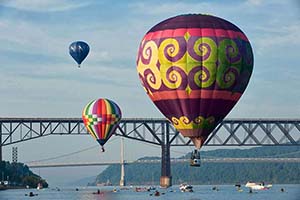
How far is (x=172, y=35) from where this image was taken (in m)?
54.8

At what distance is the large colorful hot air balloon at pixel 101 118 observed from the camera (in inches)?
3814

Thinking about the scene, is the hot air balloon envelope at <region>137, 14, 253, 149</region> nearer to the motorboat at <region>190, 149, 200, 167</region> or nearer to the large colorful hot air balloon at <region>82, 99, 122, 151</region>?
the motorboat at <region>190, 149, 200, 167</region>

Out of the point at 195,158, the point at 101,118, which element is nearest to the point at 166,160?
the point at 101,118

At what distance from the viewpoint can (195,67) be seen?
54500 mm

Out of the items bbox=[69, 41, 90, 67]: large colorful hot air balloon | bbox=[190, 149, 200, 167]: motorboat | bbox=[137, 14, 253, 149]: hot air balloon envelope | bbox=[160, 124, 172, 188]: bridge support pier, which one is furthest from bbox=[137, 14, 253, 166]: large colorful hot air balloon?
bbox=[160, 124, 172, 188]: bridge support pier

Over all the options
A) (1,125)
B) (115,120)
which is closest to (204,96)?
(115,120)

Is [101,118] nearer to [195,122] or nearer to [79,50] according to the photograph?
[79,50]

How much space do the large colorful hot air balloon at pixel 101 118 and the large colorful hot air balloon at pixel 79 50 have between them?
208 inches

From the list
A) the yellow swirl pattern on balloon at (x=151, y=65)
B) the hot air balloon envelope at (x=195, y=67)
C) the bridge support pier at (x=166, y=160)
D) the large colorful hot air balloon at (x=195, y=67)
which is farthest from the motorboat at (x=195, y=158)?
the bridge support pier at (x=166, y=160)

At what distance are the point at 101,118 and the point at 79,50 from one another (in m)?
A: 7.53

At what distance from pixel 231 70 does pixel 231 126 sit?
9173 cm

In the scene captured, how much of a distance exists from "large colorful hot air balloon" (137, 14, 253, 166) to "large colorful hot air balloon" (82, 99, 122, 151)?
40.6m

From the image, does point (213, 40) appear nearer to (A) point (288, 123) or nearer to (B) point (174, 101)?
(B) point (174, 101)

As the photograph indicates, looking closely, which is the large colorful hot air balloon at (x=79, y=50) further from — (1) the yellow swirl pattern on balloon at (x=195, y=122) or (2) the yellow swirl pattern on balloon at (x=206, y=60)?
(2) the yellow swirl pattern on balloon at (x=206, y=60)
